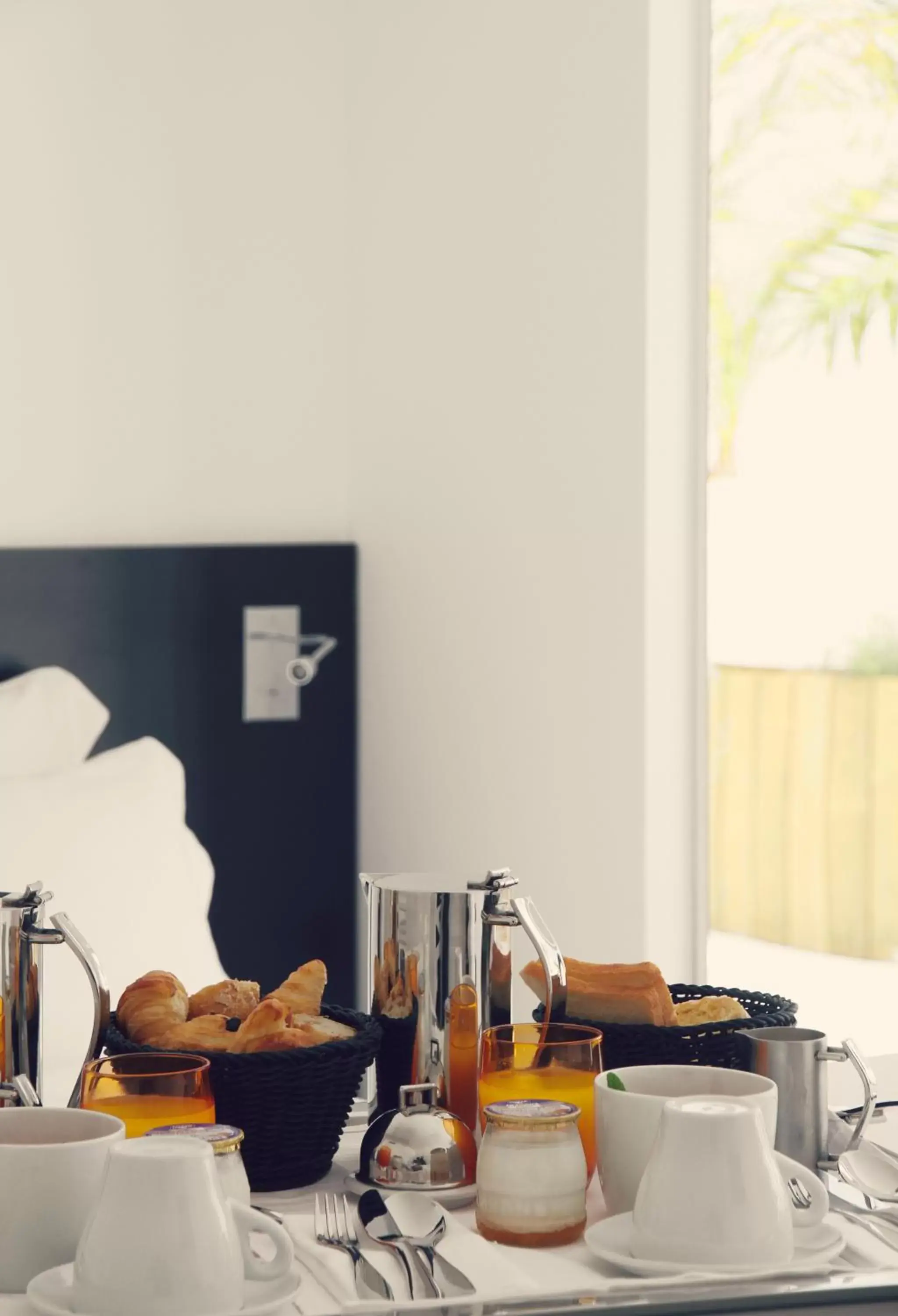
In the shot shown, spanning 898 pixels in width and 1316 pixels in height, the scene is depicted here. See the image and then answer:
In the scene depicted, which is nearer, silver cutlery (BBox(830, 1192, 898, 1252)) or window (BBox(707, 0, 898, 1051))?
silver cutlery (BBox(830, 1192, 898, 1252))

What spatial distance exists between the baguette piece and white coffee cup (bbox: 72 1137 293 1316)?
1.14 feet

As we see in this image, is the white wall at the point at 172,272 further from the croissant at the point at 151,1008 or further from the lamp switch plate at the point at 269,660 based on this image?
the croissant at the point at 151,1008

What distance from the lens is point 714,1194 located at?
2.90 ft

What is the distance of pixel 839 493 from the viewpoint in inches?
99.5

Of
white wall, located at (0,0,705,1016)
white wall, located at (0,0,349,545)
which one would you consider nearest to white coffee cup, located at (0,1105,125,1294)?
white wall, located at (0,0,705,1016)

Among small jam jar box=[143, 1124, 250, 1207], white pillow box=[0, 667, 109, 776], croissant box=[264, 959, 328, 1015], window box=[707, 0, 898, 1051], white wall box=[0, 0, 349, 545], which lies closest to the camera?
small jam jar box=[143, 1124, 250, 1207]

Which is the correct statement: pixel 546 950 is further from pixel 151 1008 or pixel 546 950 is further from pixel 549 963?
pixel 151 1008

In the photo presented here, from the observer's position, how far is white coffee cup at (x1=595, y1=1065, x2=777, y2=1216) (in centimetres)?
97

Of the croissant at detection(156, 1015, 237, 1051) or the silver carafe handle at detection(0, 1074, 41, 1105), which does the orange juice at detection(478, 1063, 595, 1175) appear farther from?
the silver carafe handle at detection(0, 1074, 41, 1105)

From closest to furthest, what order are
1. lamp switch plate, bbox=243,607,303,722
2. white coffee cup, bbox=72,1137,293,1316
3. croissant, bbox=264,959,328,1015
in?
white coffee cup, bbox=72,1137,293,1316 < croissant, bbox=264,959,328,1015 < lamp switch plate, bbox=243,607,303,722

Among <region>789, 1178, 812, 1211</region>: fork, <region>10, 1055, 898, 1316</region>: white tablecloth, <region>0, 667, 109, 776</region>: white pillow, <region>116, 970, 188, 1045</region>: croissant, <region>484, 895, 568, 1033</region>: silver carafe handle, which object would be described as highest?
<region>0, 667, 109, 776</region>: white pillow

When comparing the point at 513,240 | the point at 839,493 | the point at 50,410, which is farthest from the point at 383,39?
the point at 839,493

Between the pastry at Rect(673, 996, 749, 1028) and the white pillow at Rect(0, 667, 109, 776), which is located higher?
the white pillow at Rect(0, 667, 109, 776)

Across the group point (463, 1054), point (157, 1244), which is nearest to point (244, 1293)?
point (157, 1244)
